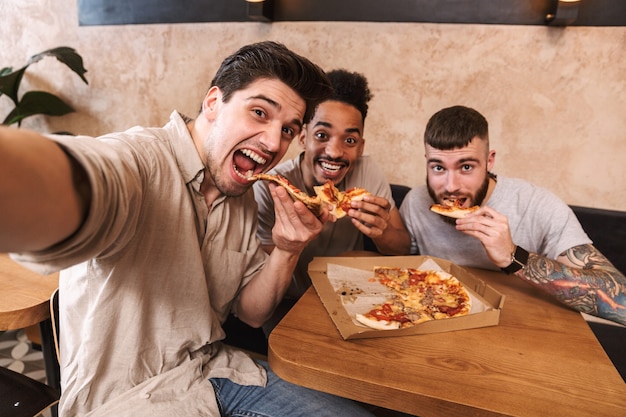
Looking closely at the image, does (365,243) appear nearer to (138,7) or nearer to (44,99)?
(138,7)

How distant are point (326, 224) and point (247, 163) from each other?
1.07 m

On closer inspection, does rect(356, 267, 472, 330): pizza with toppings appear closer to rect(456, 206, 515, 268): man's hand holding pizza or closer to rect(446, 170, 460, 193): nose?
rect(456, 206, 515, 268): man's hand holding pizza

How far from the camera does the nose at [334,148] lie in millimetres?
2557

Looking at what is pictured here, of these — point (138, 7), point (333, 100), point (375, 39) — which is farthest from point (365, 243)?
point (138, 7)

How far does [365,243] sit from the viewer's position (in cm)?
336

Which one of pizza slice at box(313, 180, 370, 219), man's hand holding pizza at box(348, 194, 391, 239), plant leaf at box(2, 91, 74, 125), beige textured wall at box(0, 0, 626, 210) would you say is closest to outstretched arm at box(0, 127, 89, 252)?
pizza slice at box(313, 180, 370, 219)

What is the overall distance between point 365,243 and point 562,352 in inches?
78.2

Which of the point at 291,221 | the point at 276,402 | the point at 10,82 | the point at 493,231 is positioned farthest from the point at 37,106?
the point at 493,231

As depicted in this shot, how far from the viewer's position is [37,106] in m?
4.59

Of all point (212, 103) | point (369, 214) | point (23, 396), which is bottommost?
point (23, 396)

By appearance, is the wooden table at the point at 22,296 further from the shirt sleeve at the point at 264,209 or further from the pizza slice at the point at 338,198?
the pizza slice at the point at 338,198

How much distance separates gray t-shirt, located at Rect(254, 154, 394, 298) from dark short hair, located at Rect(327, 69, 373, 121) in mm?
450

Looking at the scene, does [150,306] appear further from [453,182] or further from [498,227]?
[453,182]

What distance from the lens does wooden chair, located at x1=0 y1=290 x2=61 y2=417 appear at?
5.25 feet
